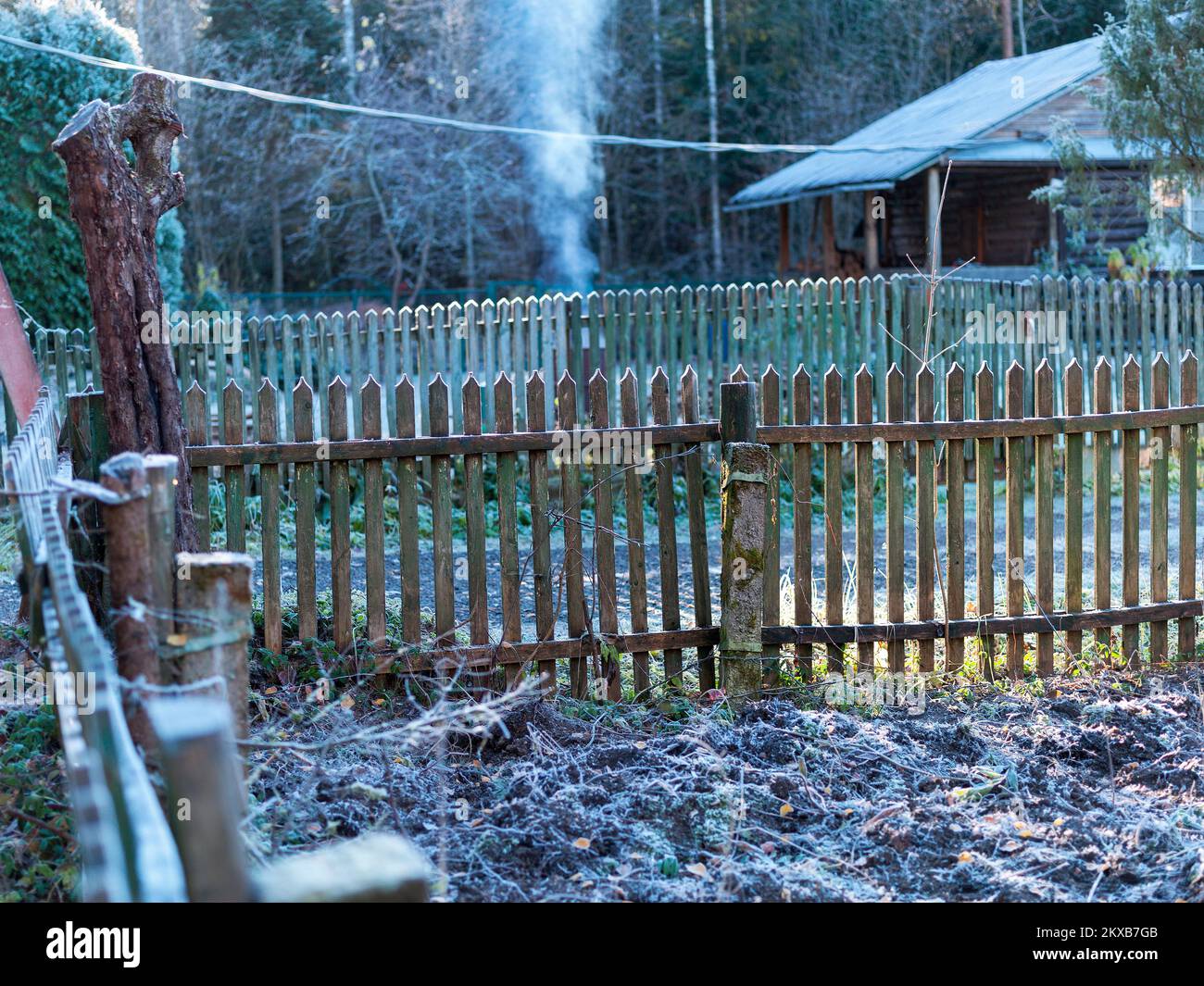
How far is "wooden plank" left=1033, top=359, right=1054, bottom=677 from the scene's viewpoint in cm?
546

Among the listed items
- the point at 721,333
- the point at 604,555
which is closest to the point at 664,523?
the point at 604,555

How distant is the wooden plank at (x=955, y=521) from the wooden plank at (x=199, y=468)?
315 cm

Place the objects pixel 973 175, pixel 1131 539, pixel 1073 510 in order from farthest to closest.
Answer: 1. pixel 973 175
2. pixel 1131 539
3. pixel 1073 510

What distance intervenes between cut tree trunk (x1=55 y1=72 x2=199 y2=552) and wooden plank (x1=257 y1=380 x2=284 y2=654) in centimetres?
39

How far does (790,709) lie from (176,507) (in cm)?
245

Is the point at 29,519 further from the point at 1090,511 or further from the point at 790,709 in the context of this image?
the point at 1090,511

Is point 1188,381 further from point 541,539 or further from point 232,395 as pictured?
point 232,395

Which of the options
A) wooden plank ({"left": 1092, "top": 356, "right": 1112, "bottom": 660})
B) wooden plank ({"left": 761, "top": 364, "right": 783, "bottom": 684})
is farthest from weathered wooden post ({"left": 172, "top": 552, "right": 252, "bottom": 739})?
wooden plank ({"left": 1092, "top": 356, "right": 1112, "bottom": 660})

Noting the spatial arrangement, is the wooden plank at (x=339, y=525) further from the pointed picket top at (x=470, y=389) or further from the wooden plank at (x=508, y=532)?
the wooden plank at (x=508, y=532)

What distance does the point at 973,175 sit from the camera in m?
21.0

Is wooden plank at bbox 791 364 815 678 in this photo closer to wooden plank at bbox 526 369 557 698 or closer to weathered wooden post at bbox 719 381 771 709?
weathered wooden post at bbox 719 381 771 709

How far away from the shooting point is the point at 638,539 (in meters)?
5.23

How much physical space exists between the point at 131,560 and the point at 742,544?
2.71 metres

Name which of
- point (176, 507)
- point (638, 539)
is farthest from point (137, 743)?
point (638, 539)
